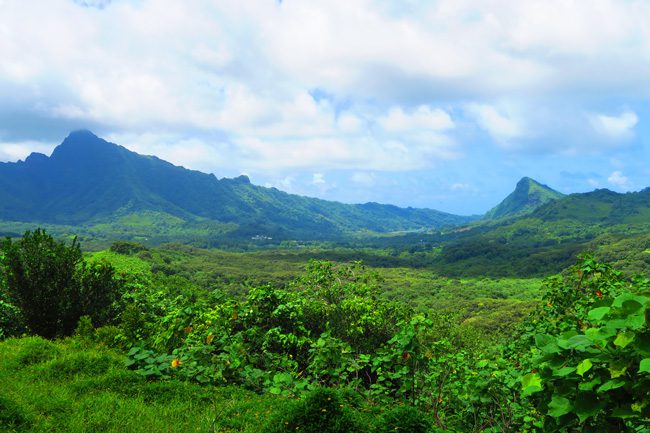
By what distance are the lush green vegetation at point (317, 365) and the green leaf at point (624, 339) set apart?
0.01 m

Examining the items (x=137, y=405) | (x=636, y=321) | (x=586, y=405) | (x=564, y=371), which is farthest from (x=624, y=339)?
(x=137, y=405)

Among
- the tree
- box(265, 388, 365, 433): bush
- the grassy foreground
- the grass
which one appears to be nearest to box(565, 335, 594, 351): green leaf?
the grassy foreground

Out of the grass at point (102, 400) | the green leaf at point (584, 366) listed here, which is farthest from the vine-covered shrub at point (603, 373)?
the grass at point (102, 400)

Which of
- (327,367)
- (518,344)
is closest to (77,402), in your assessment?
(327,367)

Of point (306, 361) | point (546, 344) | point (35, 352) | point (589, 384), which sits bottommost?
point (306, 361)

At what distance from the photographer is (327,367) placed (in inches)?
330

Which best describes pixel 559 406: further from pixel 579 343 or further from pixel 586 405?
pixel 579 343

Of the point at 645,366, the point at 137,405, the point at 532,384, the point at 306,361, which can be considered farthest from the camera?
the point at 306,361

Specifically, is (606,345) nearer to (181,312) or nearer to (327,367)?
(327,367)

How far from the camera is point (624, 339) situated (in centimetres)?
228

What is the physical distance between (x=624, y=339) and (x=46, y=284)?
48.7ft

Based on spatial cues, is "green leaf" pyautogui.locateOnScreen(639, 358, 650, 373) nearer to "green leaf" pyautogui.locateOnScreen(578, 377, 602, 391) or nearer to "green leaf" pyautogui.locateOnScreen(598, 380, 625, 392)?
"green leaf" pyautogui.locateOnScreen(598, 380, 625, 392)

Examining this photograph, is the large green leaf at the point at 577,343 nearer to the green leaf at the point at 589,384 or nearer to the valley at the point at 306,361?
the valley at the point at 306,361

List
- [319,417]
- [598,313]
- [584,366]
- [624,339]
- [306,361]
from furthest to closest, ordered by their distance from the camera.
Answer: [306,361], [319,417], [598,313], [584,366], [624,339]
